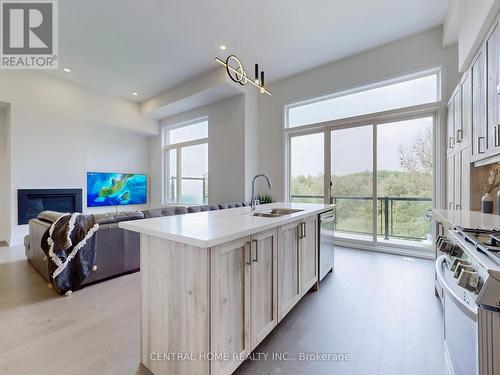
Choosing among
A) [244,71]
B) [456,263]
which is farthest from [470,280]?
[244,71]

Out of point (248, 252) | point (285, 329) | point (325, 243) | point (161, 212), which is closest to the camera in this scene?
point (248, 252)

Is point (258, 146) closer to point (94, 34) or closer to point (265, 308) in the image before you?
point (94, 34)

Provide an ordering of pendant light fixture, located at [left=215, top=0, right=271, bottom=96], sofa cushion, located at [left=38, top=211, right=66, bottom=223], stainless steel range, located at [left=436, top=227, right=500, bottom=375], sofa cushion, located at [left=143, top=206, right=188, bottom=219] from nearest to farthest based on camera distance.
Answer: stainless steel range, located at [left=436, top=227, right=500, bottom=375]
pendant light fixture, located at [left=215, top=0, right=271, bottom=96]
sofa cushion, located at [left=38, top=211, right=66, bottom=223]
sofa cushion, located at [left=143, top=206, right=188, bottom=219]

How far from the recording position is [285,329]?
188 centimetres

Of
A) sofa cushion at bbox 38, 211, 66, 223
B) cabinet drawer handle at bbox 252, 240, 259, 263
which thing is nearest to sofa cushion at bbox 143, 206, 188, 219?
sofa cushion at bbox 38, 211, 66, 223

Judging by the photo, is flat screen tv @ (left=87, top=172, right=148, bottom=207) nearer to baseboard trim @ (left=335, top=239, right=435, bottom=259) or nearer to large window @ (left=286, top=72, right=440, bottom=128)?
large window @ (left=286, top=72, right=440, bottom=128)

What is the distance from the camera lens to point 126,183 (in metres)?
6.85

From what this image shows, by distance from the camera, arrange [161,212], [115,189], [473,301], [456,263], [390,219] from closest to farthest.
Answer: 1. [473,301]
2. [456,263]
3. [161,212]
4. [390,219]
5. [115,189]

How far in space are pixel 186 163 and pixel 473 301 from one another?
22.2ft

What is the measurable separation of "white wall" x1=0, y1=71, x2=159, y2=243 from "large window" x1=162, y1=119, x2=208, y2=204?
3.24 ft

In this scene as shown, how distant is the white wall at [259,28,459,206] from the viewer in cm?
352

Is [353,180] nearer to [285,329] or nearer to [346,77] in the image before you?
[346,77]

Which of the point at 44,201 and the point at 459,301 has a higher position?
the point at 44,201

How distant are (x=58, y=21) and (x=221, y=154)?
3560 millimetres
